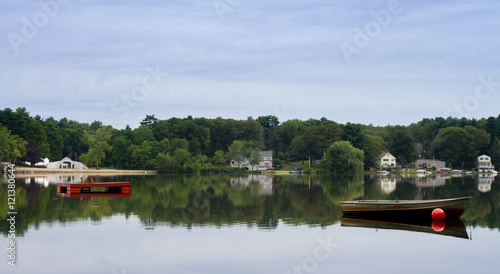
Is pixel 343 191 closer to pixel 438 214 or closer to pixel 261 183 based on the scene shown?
pixel 261 183

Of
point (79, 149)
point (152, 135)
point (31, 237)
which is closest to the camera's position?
point (31, 237)

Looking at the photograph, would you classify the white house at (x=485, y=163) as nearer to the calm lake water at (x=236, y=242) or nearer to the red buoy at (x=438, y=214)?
the calm lake water at (x=236, y=242)

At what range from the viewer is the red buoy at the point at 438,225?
23.1 meters

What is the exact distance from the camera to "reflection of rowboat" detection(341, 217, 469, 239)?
22.6 metres

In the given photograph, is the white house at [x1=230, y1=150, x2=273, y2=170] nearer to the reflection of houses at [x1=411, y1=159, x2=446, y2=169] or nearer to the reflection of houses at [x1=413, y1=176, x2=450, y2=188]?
the reflection of houses at [x1=411, y1=159, x2=446, y2=169]

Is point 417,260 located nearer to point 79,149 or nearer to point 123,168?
point 123,168

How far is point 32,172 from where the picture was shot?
90562 mm

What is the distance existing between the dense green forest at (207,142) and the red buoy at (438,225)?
81188 mm

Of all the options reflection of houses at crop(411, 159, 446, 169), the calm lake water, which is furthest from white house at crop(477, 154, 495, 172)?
the calm lake water

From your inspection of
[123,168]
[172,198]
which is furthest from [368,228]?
[123,168]

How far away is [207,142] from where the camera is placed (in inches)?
5069

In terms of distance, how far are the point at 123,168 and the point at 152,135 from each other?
12.2 m

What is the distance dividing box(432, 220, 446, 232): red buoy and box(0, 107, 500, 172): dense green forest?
8119 centimetres

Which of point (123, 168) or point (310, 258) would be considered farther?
point (123, 168)
